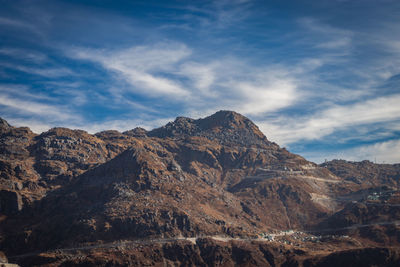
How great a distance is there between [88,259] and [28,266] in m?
30.9

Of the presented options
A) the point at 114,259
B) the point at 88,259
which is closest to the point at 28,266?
the point at 88,259

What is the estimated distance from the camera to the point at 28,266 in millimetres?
199500

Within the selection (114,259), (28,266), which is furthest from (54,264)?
(114,259)

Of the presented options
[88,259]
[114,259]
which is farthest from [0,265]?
[114,259]

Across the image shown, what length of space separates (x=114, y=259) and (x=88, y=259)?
496 inches

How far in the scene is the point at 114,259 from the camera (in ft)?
653

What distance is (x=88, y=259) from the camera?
197250mm

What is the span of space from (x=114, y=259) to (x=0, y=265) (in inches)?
2087

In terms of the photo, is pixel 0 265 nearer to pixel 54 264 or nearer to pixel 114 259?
pixel 54 264

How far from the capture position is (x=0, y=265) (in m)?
190

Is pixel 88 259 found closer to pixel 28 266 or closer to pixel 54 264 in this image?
pixel 54 264

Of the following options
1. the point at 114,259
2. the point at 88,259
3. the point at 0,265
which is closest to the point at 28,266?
the point at 0,265

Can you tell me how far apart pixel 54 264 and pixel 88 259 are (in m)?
16.5

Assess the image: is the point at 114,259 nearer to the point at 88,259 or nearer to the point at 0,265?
the point at 88,259
